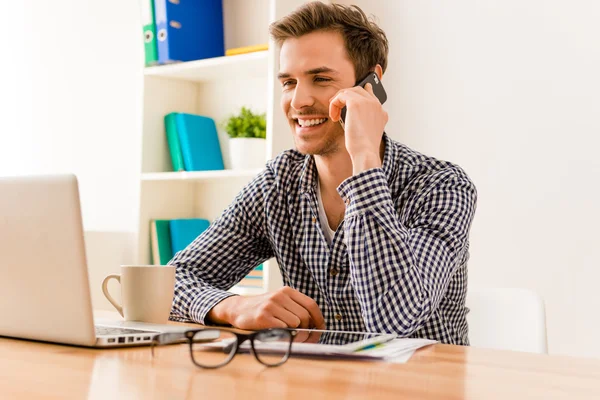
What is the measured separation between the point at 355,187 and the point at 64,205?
0.64 meters

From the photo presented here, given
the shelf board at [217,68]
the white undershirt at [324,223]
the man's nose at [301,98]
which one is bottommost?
the white undershirt at [324,223]

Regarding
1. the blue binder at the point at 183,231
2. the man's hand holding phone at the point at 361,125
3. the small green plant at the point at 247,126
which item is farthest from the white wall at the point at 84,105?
the man's hand holding phone at the point at 361,125

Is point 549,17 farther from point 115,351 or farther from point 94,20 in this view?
point 94,20

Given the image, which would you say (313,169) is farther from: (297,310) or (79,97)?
(79,97)

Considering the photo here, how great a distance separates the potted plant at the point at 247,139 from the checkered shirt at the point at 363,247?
0.95m

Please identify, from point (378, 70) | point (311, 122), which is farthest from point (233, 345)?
point (378, 70)

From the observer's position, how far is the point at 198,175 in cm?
287

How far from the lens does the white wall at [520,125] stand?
2.26 metres

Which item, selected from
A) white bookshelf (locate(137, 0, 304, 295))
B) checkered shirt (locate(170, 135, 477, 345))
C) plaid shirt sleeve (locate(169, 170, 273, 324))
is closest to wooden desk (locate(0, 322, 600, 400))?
checkered shirt (locate(170, 135, 477, 345))

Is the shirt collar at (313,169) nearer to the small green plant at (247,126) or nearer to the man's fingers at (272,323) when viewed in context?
the man's fingers at (272,323)

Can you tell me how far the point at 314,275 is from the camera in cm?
167

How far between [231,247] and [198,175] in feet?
3.74

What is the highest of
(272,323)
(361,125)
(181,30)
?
(181,30)

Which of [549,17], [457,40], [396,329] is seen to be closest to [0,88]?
[457,40]
